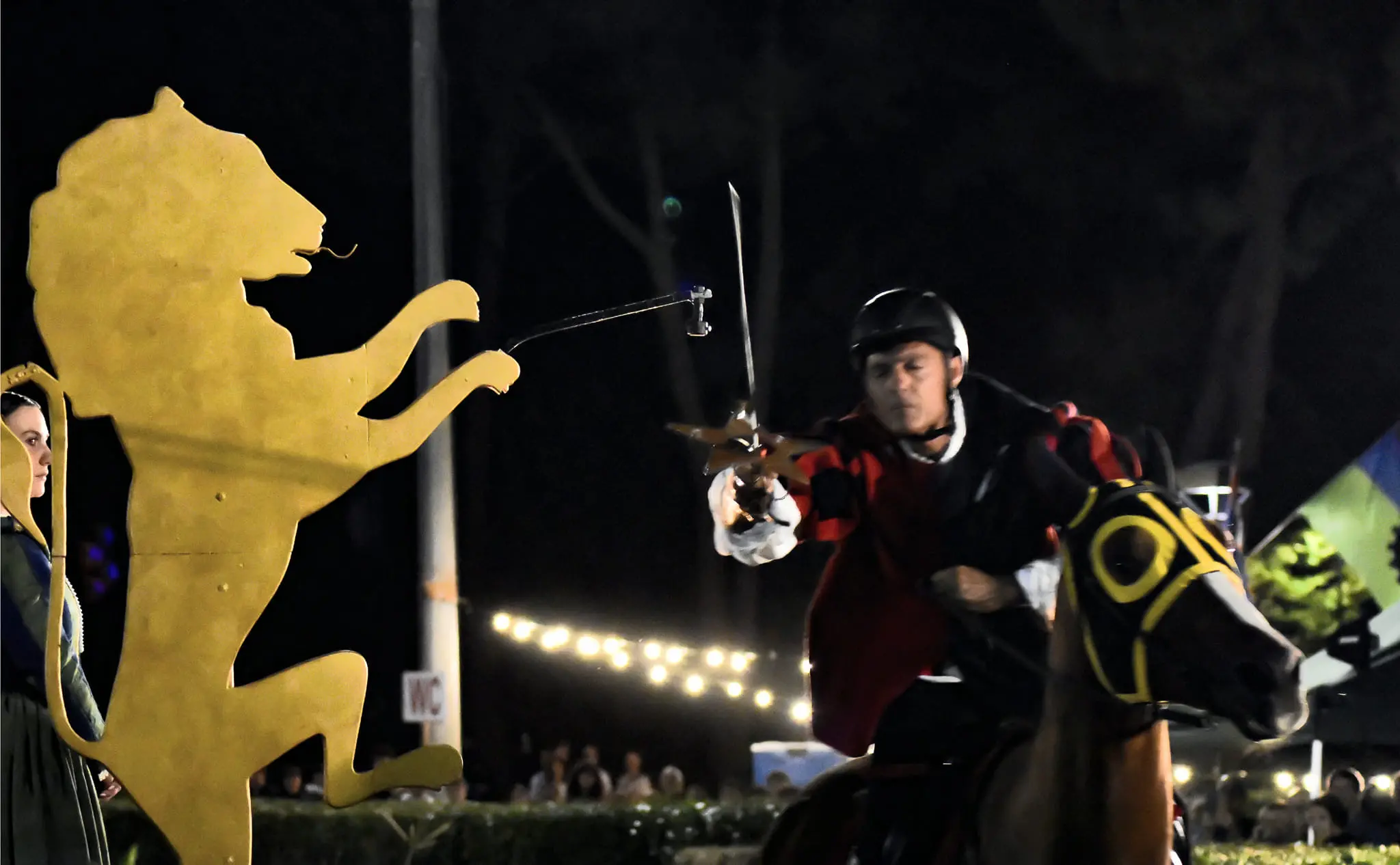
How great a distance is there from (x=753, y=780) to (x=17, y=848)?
2.19m

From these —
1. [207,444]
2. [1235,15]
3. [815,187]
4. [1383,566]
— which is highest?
[1235,15]

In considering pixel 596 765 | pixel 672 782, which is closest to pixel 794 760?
pixel 672 782

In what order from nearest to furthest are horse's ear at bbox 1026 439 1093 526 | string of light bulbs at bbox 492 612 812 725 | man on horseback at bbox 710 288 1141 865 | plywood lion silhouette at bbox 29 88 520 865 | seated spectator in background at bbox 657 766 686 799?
horse's ear at bbox 1026 439 1093 526, man on horseback at bbox 710 288 1141 865, plywood lion silhouette at bbox 29 88 520 865, string of light bulbs at bbox 492 612 812 725, seated spectator in background at bbox 657 766 686 799

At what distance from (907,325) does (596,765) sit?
7.00 ft

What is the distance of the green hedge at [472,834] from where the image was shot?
5285 mm

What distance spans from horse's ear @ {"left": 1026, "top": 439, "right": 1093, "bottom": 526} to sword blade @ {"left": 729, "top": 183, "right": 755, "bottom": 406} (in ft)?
2.72

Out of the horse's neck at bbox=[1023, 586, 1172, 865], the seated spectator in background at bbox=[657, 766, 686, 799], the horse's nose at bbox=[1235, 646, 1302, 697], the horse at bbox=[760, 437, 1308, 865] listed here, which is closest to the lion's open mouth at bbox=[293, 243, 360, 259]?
the seated spectator in background at bbox=[657, 766, 686, 799]

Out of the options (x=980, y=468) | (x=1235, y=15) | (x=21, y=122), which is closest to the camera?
(x=980, y=468)

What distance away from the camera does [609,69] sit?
509 cm

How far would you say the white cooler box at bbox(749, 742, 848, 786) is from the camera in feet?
15.0

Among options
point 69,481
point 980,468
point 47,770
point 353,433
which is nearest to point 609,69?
point 353,433

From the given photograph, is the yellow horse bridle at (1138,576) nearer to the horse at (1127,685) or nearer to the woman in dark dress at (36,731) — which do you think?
the horse at (1127,685)

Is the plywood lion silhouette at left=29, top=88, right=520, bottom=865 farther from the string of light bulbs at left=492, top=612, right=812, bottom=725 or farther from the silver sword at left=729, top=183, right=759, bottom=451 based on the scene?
the string of light bulbs at left=492, top=612, right=812, bottom=725

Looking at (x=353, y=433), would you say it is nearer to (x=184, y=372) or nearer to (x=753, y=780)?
(x=184, y=372)
